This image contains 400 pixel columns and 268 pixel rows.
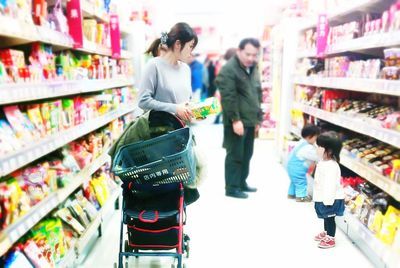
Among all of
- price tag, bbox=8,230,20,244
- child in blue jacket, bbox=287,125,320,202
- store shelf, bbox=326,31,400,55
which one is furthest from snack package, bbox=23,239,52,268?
child in blue jacket, bbox=287,125,320,202

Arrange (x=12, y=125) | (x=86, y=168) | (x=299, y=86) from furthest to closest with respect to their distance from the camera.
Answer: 1. (x=299, y=86)
2. (x=86, y=168)
3. (x=12, y=125)

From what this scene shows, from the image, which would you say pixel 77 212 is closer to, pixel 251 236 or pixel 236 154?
pixel 251 236

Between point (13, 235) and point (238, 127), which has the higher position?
point (238, 127)

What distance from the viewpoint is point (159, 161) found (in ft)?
6.56

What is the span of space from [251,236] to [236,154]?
1.08 metres

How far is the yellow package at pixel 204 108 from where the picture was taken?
2258 mm

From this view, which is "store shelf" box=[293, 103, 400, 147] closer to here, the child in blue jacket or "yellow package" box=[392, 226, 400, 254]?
the child in blue jacket

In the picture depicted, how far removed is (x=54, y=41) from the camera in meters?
2.31

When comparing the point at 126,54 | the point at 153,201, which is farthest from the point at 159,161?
the point at 126,54

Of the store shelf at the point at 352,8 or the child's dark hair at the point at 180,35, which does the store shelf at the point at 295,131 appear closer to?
the store shelf at the point at 352,8

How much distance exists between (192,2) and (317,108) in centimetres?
728

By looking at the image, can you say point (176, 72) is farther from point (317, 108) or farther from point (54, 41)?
point (317, 108)

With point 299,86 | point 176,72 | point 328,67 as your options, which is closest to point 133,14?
point 299,86

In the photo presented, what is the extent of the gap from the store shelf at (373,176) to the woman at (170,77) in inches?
54.2
